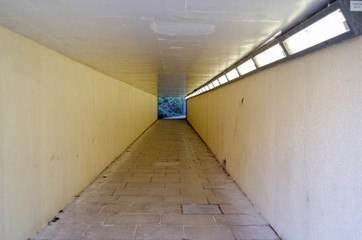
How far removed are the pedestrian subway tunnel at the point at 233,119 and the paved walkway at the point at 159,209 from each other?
0.03 metres

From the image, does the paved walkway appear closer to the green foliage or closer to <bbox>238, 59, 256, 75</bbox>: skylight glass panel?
<bbox>238, 59, 256, 75</bbox>: skylight glass panel

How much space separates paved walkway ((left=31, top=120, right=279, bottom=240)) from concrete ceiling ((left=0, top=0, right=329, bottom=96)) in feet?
7.55

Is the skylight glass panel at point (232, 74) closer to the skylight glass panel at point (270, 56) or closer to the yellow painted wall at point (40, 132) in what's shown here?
the skylight glass panel at point (270, 56)

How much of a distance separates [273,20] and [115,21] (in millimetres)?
1464

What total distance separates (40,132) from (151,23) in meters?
1.96

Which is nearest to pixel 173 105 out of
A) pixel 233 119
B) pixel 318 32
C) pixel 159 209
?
pixel 233 119

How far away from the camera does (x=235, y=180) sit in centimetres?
500

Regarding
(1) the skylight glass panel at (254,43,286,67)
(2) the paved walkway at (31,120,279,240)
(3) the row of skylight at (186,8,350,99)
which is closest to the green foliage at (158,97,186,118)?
(2) the paved walkway at (31,120,279,240)

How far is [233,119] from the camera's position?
17.3ft

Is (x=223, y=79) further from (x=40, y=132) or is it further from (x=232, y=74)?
(x=40, y=132)

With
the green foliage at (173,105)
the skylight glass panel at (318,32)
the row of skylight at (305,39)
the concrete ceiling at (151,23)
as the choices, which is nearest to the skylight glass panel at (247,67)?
the row of skylight at (305,39)

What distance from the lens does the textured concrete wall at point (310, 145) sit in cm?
171

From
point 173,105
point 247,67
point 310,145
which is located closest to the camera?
point 310,145

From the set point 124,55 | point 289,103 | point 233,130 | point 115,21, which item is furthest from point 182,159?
point 115,21
